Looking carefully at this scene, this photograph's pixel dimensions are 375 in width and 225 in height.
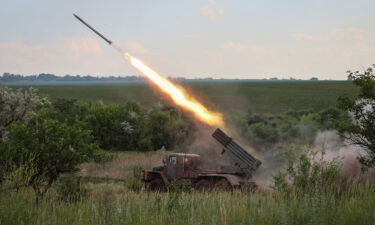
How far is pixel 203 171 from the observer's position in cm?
2344

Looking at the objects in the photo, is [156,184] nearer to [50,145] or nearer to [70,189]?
[50,145]

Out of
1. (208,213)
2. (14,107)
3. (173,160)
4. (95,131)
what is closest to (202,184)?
(173,160)

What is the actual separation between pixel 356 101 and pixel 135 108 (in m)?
39.1

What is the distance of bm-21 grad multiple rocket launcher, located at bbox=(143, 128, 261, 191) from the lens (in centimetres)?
2273

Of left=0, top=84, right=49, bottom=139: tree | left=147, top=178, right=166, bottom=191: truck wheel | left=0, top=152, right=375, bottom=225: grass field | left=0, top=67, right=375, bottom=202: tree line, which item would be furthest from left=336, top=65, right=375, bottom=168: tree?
left=0, top=84, right=49, bottom=139: tree

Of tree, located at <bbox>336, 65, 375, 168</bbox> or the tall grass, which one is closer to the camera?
the tall grass

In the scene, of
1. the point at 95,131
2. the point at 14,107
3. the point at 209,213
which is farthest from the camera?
the point at 95,131

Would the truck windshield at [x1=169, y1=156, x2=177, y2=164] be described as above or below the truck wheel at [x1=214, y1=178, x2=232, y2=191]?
above

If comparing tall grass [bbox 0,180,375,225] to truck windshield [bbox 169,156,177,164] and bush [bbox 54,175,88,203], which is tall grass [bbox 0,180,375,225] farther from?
truck windshield [bbox 169,156,177,164]

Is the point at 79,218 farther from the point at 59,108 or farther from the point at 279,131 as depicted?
the point at 59,108

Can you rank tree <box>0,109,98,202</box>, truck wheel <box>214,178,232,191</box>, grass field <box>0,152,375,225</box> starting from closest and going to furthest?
grass field <box>0,152,375,225</box> → tree <box>0,109,98,202</box> → truck wheel <box>214,178,232,191</box>

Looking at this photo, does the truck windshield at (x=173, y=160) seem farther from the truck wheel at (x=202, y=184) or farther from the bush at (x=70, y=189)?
the bush at (x=70, y=189)

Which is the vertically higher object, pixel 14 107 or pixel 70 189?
pixel 14 107

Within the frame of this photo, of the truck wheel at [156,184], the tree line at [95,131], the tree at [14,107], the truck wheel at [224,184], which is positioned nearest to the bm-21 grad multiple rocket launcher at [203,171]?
the truck wheel at [156,184]
